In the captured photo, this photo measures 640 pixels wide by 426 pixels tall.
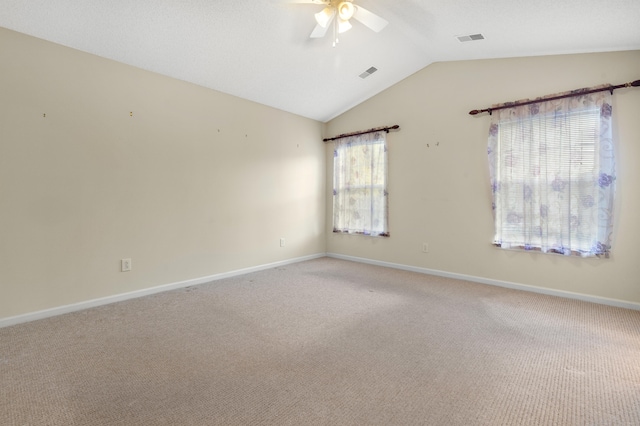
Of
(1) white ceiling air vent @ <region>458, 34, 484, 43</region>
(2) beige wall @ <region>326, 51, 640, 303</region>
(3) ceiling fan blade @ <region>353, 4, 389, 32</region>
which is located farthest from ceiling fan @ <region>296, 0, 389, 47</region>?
(2) beige wall @ <region>326, 51, 640, 303</region>

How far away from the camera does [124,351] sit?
1.97 metres

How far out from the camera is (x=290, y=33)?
2939mm

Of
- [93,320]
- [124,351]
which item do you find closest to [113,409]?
[124,351]

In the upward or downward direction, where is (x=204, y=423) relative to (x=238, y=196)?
downward

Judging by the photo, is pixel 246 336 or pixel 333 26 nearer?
pixel 246 336

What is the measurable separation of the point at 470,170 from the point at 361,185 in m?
1.61

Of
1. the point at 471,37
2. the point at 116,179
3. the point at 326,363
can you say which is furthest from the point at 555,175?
the point at 116,179

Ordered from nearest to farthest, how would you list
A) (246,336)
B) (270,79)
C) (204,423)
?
(204,423) < (246,336) < (270,79)

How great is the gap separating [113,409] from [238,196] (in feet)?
9.19

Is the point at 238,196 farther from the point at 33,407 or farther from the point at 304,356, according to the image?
the point at 33,407

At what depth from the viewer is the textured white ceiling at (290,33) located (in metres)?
2.35

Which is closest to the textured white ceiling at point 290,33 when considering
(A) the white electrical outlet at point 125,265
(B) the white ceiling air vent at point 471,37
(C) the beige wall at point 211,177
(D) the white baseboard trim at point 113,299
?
(B) the white ceiling air vent at point 471,37

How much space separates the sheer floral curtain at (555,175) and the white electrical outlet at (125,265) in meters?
4.08

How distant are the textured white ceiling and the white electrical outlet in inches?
79.2
